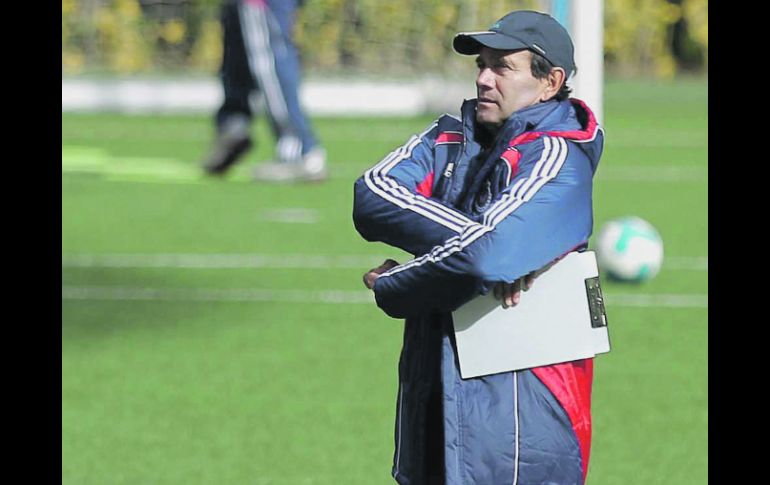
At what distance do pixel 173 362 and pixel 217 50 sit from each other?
14.7 metres

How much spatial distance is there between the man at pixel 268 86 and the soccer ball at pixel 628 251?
472cm

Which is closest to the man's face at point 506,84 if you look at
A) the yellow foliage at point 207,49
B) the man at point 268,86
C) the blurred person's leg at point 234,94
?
the man at point 268,86

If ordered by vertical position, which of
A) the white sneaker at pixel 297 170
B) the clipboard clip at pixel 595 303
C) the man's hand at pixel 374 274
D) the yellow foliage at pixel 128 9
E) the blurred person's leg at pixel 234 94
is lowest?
the clipboard clip at pixel 595 303

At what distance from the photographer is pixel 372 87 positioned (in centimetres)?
2088

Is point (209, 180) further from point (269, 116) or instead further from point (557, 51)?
point (557, 51)

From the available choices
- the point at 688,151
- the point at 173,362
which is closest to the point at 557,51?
the point at 173,362

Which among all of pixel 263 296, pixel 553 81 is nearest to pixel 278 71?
pixel 263 296

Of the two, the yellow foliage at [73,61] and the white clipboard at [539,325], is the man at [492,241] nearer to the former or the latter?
the white clipboard at [539,325]

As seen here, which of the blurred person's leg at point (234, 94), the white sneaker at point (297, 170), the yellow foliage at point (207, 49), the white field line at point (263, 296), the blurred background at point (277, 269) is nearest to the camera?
the blurred background at point (277, 269)

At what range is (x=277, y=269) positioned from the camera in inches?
404

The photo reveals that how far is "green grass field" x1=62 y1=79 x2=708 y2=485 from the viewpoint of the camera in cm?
641

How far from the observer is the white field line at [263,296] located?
9.28 m

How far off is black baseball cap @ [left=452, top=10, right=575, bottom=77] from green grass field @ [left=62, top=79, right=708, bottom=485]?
7.58 ft

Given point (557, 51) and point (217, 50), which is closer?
point (557, 51)
